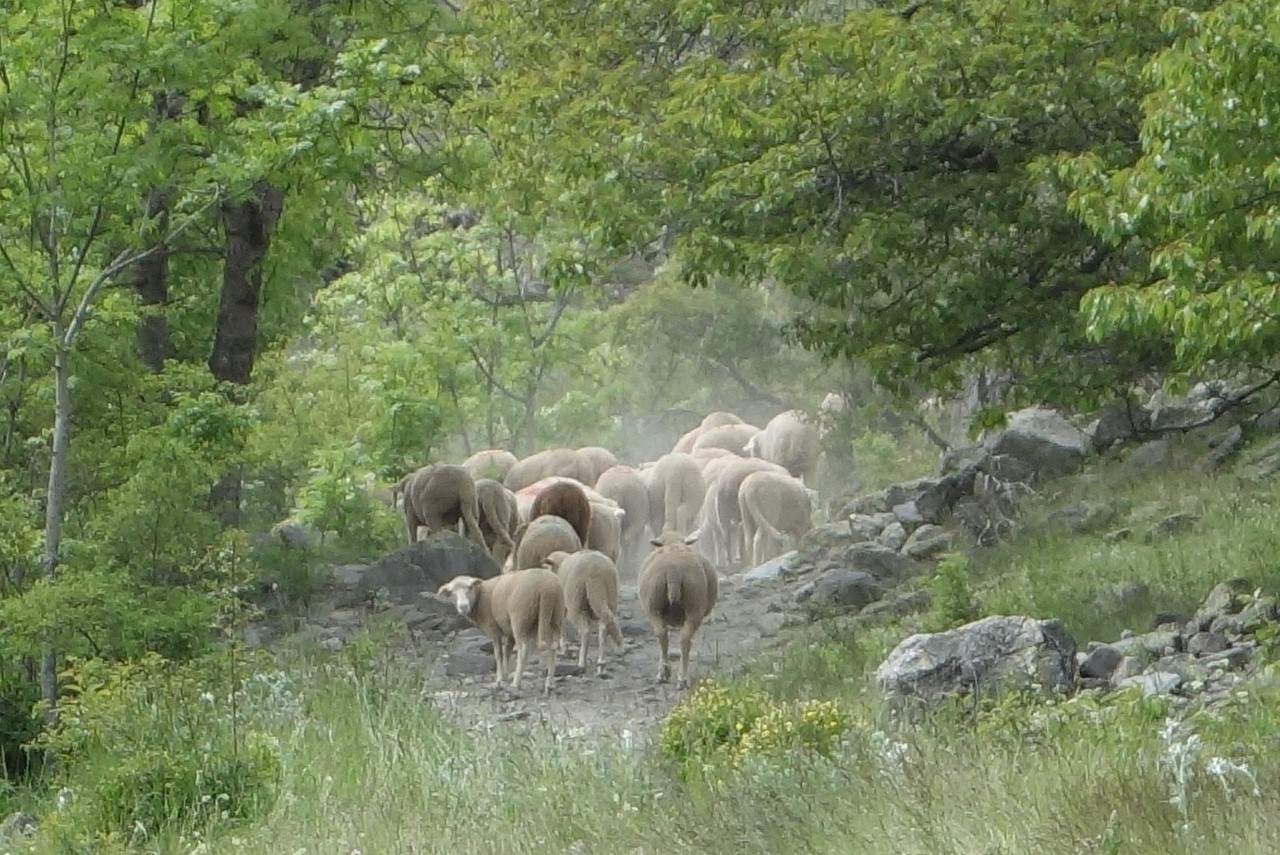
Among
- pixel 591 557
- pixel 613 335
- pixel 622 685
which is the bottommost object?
pixel 622 685

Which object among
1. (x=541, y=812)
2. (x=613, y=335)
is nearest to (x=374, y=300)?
(x=613, y=335)

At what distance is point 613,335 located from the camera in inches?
1607

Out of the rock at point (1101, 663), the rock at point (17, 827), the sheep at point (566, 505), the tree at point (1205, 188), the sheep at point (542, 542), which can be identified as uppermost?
the tree at point (1205, 188)

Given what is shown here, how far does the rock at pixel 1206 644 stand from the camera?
1298 cm

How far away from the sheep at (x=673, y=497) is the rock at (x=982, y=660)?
52.7ft

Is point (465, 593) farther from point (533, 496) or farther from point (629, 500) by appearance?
point (629, 500)

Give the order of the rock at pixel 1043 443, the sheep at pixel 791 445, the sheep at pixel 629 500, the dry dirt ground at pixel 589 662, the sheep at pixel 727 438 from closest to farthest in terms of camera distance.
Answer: the dry dirt ground at pixel 589 662 → the rock at pixel 1043 443 → the sheep at pixel 629 500 → the sheep at pixel 791 445 → the sheep at pixel 727 438

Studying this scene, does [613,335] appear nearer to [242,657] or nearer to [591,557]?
[591,557]

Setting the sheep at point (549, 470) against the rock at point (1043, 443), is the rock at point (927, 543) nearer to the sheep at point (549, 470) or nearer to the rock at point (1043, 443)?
the rock at point (1043, 443)

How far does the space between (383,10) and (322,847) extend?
11517 mm

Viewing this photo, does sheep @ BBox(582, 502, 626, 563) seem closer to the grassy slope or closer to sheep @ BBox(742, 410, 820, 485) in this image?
the grassy slope

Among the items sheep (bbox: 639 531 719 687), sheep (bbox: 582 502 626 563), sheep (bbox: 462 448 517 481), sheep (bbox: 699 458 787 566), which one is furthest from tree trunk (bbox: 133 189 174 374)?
sheep (bbox: 699 458 787 566)

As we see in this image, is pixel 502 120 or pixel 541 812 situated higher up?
pixel 502 120

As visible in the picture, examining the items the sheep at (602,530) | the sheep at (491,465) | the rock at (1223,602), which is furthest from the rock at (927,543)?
the sheep at (491,465)
